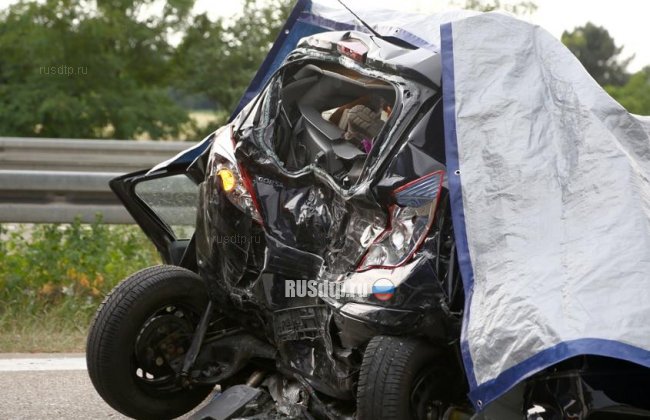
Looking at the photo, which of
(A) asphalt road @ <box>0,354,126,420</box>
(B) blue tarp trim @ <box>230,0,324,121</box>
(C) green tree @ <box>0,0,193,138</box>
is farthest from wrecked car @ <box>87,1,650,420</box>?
(C) green tree @ <box>0,0,193,138</box>

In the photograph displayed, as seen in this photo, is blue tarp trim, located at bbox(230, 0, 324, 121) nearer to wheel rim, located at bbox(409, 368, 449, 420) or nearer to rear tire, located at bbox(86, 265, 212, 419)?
rear tire, located at bbox(86, 265, 212, 419)

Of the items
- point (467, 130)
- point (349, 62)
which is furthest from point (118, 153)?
point (467, 130)

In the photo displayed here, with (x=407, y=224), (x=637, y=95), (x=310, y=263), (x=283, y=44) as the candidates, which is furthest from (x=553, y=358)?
(x=637, y=95)

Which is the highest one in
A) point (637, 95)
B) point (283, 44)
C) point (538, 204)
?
point (283, 44)

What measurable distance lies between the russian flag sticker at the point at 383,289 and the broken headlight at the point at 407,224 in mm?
94

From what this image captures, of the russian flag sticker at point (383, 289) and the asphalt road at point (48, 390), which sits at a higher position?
the russian flag sticker at point (383, 289)

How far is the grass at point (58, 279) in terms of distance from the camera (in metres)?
6.79

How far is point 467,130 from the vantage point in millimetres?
3996

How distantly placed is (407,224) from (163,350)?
145cm

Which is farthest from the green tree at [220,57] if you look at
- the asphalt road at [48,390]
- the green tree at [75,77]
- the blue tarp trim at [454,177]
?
the blue tarp trim at [454,177]

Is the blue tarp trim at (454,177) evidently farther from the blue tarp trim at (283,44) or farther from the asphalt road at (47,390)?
the asphalt road at (47,390)

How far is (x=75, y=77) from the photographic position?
48.4 feet

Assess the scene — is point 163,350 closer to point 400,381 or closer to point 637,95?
point 400,381

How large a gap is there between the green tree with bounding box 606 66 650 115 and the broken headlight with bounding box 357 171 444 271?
829 centimetres
